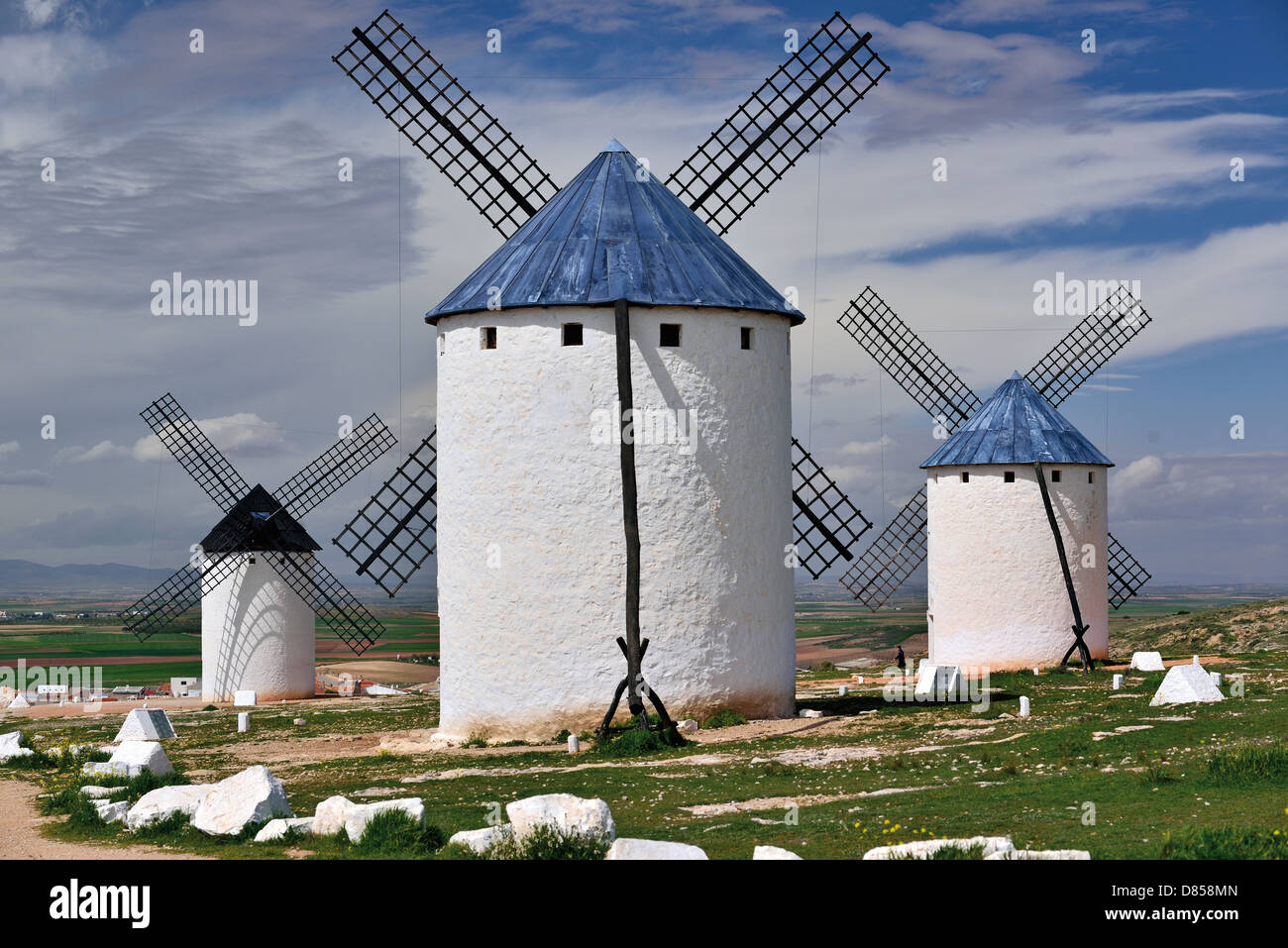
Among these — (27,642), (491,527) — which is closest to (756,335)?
(491,527)

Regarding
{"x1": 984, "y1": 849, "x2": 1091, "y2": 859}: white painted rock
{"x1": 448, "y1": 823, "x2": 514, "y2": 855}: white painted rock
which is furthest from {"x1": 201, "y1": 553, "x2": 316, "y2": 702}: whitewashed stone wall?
{"x1": 984, "y1": 849, "x2": 1091, "y2": 859}: white painted rock

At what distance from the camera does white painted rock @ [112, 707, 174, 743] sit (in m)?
28.0

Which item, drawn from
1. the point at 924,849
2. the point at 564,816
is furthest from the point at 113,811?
the point at 924,849

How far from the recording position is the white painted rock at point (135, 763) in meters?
19.8

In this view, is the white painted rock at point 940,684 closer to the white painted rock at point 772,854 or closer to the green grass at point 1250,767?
the green grass at point 1250,767

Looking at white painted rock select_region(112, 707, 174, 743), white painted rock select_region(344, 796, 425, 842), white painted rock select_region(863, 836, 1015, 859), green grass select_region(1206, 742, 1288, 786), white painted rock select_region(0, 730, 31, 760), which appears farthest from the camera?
white painted rock select_region(112, 707, 174, 743)

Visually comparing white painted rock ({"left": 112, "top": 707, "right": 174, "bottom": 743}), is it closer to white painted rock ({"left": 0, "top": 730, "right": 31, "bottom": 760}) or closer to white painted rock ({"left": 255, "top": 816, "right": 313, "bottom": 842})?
white painted rock ({"left": 0, "top": 730, "right": 31, "bottom": 760})

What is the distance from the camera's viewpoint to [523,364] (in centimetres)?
2356

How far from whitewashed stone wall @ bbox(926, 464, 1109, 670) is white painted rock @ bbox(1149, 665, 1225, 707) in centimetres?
1093

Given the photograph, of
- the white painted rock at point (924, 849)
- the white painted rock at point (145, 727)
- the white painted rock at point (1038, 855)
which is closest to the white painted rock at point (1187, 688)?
the white painted rock at point (924, 849)

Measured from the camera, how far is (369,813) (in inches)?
547

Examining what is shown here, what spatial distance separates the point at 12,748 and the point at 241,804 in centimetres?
1295

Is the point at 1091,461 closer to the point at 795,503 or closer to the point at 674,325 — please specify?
the point at 795,503
